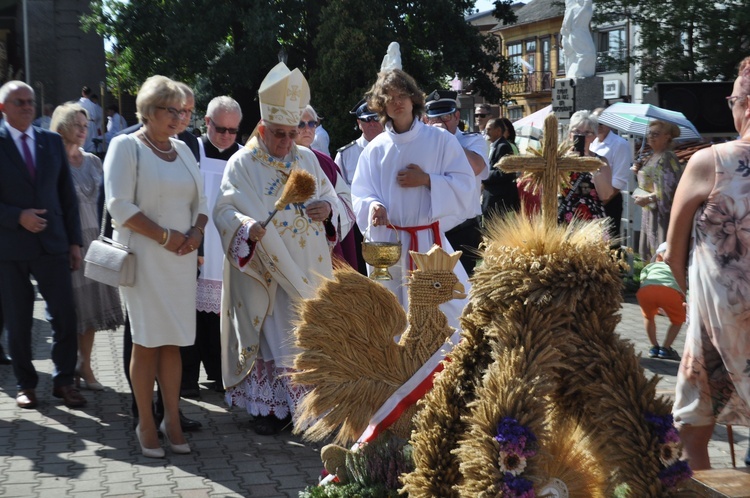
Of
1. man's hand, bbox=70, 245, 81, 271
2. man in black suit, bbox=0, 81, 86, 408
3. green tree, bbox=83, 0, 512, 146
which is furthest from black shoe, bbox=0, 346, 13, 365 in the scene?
green tree, bbox=83, 0, 512, 146

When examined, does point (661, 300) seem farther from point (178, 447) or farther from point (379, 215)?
point (178, 447)

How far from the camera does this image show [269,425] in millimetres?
6074

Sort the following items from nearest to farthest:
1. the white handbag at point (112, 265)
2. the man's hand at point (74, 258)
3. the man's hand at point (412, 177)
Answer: the white handbag at point (112, 265), the man's hand at point (412, 177), the man's hand at point (74, 258)

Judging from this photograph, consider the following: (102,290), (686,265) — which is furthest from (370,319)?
(102,290)

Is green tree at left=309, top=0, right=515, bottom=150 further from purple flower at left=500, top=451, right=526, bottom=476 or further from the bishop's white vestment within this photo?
purple flower at left=500, top=451, right=526, bottom=476

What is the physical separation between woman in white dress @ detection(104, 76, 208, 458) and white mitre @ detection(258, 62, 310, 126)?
0.62 m

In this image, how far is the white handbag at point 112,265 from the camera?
5258mm

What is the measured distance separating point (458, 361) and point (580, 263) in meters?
0.50

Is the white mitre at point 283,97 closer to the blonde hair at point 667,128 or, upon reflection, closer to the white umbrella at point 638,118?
the blonde hair at point 667,128

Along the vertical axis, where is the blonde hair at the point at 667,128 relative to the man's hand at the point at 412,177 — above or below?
above

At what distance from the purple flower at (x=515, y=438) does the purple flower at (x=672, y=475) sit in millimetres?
382

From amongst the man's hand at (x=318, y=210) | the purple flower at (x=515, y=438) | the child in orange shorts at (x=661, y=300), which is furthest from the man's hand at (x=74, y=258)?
the purple flower at (x=515, y=438)

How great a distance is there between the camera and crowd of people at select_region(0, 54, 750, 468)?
4.03 meters

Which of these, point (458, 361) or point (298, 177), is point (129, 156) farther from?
point (458, 361)
